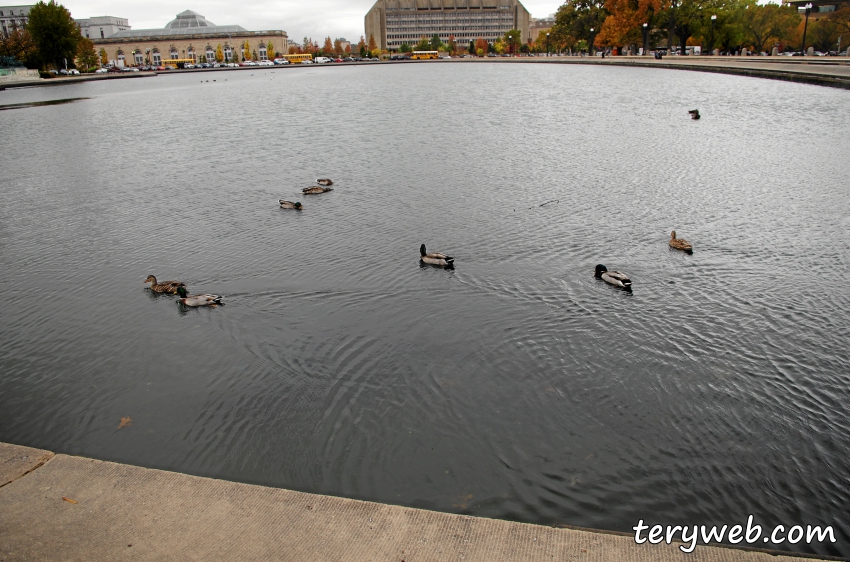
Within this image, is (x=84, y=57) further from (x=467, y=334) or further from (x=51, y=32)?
(x=467, y=334)

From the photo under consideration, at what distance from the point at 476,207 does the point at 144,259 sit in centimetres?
954

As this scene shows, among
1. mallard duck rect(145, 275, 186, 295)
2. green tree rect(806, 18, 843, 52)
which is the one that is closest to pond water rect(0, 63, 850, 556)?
mallard duck rect(145, 275, 186, 295)

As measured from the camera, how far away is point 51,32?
105188mm

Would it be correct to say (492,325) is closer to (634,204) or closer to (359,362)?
(359,362)

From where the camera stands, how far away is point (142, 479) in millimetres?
6594

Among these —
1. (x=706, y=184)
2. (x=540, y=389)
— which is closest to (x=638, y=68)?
(x=706, y=184)

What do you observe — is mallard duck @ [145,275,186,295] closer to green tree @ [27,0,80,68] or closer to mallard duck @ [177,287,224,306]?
mallard duck @ [177,287,224,306]

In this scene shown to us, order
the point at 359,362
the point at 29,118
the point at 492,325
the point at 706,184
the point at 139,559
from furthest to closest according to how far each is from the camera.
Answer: the point at 29,118 → the point at 706,184 → the point at 492,325 → the point at 359,362 → the point at 139,559

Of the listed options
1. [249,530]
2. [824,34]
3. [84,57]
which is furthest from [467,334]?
[84,57]

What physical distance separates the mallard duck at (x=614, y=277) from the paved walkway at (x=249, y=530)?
745 centimetres

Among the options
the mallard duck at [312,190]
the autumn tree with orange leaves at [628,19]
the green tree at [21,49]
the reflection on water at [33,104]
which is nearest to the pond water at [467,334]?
the mallard duck at [312,190]

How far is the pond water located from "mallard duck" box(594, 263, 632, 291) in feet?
0.87

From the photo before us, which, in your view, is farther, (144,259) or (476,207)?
(476,207)

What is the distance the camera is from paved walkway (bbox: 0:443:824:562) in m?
5.43
